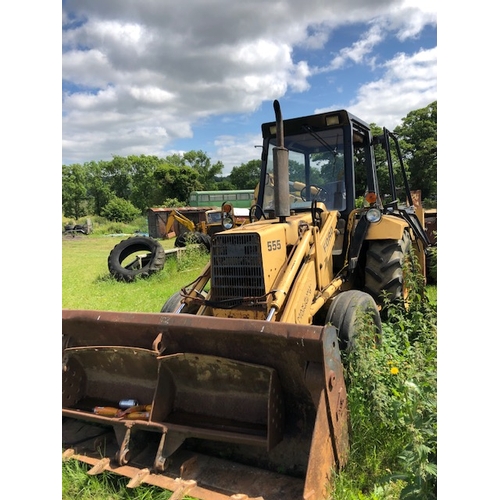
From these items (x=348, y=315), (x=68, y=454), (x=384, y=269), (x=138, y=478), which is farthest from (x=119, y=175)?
(x=138, y=478)

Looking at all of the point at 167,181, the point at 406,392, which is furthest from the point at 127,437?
the point at 167,181

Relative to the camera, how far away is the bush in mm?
40344

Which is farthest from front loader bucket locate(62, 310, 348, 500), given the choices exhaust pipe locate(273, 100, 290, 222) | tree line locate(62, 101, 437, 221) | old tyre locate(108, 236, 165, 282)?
tree line locate(62, 101, 437, 221)

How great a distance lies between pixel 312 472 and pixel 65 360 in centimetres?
206

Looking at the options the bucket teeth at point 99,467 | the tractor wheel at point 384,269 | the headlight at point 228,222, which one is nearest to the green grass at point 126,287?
the headlight at point 228,222

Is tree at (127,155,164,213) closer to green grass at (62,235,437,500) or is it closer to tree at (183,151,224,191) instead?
tree at (183,151,224,191)

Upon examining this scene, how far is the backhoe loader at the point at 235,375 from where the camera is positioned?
2.73m

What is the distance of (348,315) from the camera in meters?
3.82

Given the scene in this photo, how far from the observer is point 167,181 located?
46625 millimetres

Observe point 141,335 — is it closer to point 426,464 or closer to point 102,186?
point 426,464

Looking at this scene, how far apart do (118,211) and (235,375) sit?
4026 centimetres

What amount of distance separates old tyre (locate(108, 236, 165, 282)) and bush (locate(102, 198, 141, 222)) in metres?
30.4

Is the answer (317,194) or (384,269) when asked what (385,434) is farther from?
(317,194)

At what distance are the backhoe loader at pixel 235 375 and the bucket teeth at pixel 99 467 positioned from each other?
0.01 m
